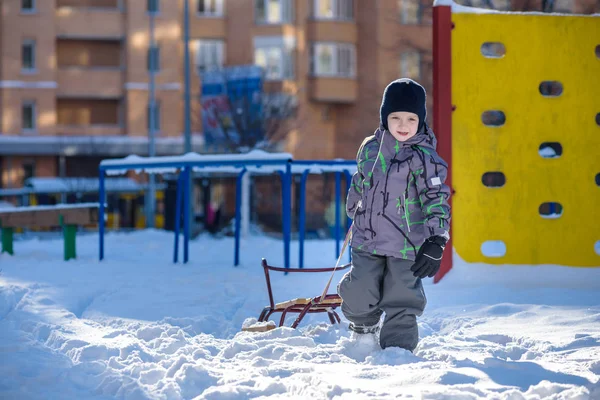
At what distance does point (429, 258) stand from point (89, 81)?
34.4m

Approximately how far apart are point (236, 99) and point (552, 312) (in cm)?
2329

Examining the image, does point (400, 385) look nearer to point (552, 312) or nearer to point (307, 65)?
point (552, 312)

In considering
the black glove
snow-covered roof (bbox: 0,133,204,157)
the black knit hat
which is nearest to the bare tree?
snow-covered roof (bbox: 0,133,204,157)

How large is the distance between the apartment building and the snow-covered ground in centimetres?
2723

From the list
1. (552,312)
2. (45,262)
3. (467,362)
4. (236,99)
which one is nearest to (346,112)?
(236,99)

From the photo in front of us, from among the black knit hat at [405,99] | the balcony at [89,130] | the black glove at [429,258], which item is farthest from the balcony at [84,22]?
the black glove at [429,258]

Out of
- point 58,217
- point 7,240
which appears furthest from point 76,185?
point 58,217

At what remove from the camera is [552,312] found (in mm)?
7543

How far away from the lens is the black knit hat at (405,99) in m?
5.64

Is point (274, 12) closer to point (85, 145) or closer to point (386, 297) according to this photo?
point (85, 145)

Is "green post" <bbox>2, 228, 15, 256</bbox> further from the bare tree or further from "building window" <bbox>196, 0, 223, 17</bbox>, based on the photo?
"building window" <bbox>196, 0, 223, 17</bbox>

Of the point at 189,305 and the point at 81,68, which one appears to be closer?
the point at 189,305

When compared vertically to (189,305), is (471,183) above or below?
above

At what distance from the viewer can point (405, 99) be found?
564 cm
